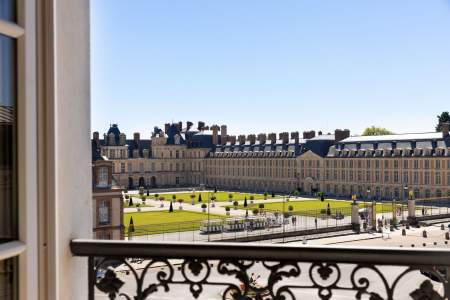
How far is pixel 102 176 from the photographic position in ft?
45.7

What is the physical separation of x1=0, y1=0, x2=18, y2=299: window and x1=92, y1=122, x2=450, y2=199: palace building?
24597mm

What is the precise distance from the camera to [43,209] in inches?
48.3

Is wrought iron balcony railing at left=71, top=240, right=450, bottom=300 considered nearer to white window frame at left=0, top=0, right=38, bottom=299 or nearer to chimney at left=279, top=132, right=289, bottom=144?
white window frame at left=0, top=0, right=38, bottom=299

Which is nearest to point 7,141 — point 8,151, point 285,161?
point 8,151

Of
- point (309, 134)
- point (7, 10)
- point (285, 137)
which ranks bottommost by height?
point (7, 10)

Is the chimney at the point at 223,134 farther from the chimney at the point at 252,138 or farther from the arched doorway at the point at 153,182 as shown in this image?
the arched doorway at the point at 153,182

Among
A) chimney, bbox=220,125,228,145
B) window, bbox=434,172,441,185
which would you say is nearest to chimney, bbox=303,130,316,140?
chimney, bbox=220,125,228,145

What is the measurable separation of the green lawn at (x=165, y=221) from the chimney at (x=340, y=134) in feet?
56.0

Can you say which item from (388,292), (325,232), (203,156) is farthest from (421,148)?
(388,292)

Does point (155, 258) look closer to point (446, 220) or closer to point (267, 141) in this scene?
point (446, 220)

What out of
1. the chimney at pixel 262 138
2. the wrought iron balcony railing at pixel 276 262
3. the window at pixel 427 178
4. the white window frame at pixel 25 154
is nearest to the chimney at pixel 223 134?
the chimney at pixel 262 138

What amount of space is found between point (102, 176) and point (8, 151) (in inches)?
517

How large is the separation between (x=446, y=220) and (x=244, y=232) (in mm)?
9581

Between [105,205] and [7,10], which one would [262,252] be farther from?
[105,205]
